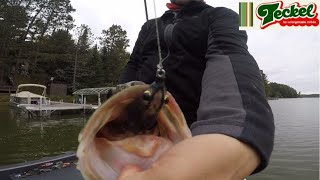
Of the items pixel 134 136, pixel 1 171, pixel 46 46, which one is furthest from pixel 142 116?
pixel 46 46

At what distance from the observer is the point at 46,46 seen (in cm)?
3931

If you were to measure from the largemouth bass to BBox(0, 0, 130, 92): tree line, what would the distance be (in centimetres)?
3709

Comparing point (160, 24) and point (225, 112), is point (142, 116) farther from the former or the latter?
point (160, 24)

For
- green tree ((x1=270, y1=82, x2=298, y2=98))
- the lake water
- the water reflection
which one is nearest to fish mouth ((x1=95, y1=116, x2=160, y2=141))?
the lake water

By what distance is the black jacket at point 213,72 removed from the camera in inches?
27.5

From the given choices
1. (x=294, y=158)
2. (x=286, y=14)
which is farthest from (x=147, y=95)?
(x=294, y=158)

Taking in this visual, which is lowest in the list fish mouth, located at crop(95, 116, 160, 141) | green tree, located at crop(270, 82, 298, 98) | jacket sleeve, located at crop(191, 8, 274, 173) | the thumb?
green tree, located at crop(270, 82, 298, 98)

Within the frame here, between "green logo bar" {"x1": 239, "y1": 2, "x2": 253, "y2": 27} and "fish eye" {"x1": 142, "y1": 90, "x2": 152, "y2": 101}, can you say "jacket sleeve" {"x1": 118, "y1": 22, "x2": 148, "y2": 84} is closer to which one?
"green logo bar" {"x1": 239, "y1": 2, "x2": 253, "y2": 27}

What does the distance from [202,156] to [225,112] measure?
0.52 feet

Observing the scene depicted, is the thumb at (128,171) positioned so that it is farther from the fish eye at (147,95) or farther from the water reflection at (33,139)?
the water reflection at (33,139)

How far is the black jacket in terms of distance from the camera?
0.70 m

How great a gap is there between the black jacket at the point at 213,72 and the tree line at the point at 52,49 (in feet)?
121

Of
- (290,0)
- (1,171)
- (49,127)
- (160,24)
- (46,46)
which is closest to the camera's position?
(160,24)

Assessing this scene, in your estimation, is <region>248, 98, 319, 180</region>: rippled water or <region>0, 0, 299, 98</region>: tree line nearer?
<region>248, 98, 319, 180</region>: rippled water
